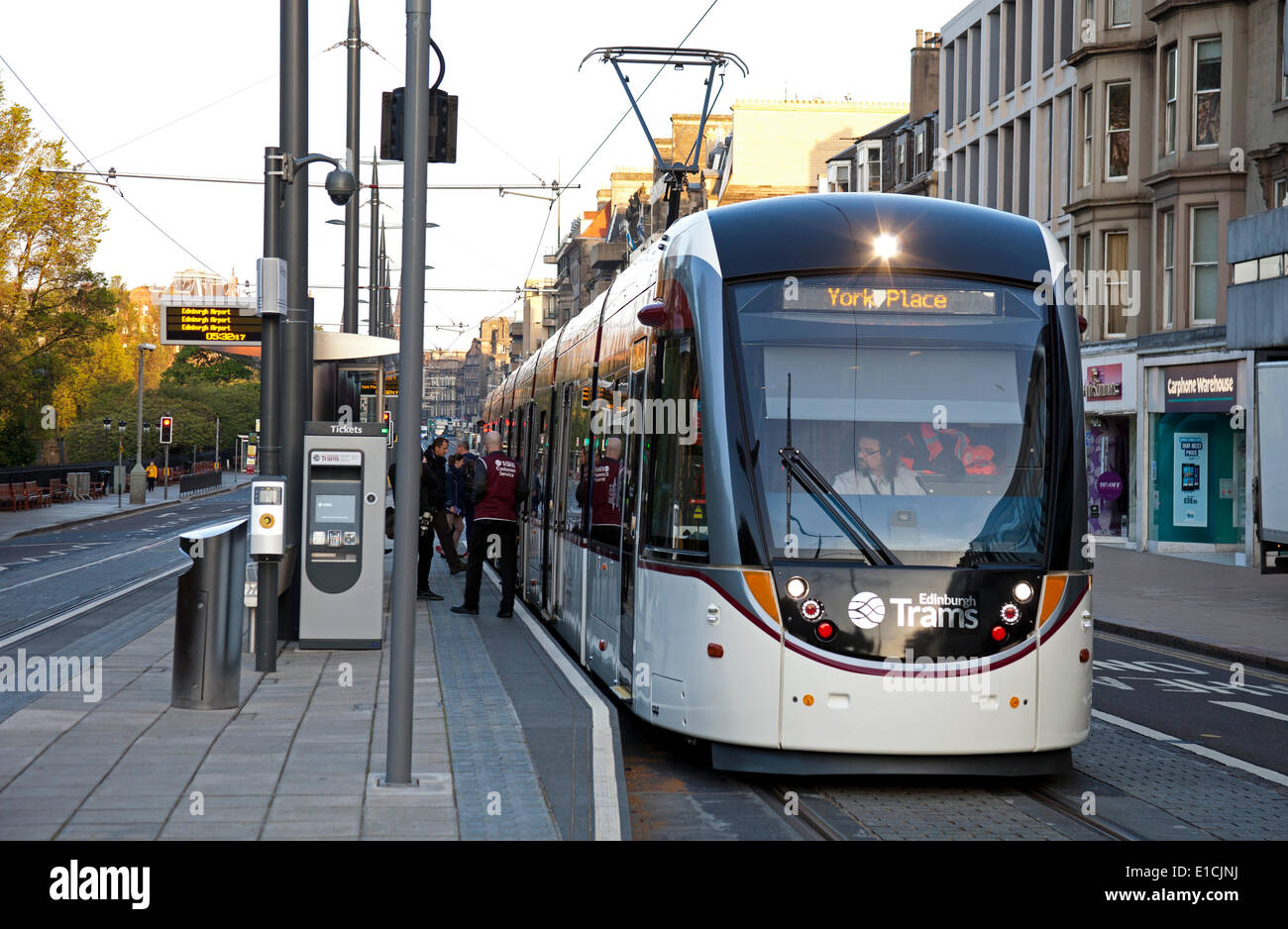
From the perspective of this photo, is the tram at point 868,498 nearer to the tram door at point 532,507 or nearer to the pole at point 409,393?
the pole at point 409,393

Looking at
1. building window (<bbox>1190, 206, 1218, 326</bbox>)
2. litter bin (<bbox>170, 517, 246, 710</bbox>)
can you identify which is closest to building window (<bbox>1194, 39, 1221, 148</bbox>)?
building window (<bbox>1190, 206, 1218, 326</bbox>)

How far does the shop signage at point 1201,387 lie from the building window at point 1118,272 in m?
2.60

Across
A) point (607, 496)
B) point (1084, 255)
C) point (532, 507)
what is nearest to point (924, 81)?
point (1084, 255)

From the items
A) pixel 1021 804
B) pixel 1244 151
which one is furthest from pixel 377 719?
pixel 1244 151

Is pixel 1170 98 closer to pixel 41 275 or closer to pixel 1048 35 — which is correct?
pixel 1048 35

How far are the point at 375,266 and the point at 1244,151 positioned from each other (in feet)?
57.0

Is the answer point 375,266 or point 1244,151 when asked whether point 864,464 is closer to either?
point 1244,151

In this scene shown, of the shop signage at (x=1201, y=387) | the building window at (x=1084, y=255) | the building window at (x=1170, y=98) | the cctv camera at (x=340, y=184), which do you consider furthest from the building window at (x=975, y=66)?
the cctv camera at (x=340, y=184)

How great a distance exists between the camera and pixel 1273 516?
20172mm

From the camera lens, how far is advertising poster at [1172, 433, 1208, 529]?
108ft

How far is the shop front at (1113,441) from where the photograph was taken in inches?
1359

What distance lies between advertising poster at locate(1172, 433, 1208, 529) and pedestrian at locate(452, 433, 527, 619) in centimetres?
2003

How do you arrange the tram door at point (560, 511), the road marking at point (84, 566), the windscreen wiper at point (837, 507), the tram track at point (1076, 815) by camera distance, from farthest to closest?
the road marking at point (84, 566), the tram door at point (560, 511), the windscreen wiper at point (837, 507), the tram track at point (1076, 815)

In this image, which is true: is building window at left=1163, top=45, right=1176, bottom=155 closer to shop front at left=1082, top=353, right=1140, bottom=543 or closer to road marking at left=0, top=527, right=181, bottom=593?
shop front at left=1082, top=353, right=1140, bottom=543
